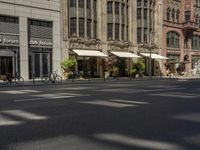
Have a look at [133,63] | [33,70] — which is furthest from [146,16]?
[33,70]

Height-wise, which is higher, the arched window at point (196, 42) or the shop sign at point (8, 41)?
the arched window at point (196, 42)

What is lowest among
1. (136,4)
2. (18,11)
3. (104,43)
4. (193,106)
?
(193,106)

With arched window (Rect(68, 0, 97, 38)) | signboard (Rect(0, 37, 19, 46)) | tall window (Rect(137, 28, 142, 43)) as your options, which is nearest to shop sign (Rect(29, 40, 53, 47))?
signboard (Rect(0, 37, 19, 46))

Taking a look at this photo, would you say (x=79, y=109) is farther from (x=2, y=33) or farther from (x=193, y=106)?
(x=2, y=33)

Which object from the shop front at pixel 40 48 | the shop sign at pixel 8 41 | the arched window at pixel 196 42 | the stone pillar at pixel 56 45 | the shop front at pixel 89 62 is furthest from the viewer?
the arched window at pixel 196 42

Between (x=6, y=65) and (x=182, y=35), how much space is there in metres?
31.2

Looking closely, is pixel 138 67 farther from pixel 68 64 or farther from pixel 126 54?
pixel 68 64

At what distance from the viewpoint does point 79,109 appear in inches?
428

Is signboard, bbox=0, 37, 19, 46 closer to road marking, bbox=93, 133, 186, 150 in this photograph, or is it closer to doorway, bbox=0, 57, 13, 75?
doorway, bbox=0, 57, 13, 75

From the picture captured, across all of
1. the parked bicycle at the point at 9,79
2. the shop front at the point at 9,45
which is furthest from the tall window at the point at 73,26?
the parked bicycle at the point at 9,79

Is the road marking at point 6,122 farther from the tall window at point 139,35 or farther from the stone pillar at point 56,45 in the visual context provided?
the tall window at point 139,35

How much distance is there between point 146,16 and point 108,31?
8.02 m

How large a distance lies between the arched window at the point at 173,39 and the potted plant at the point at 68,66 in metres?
20.5

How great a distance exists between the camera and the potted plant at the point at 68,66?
110ft
